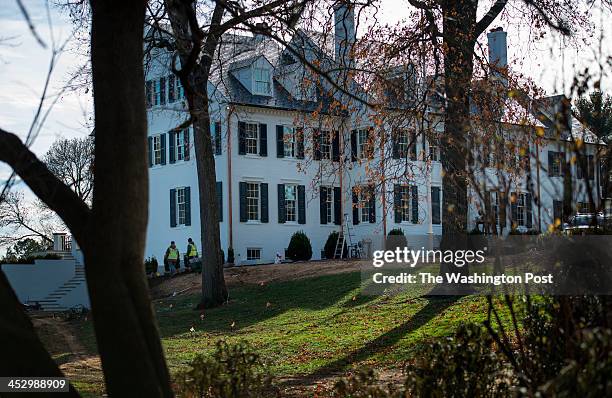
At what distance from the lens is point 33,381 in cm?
613

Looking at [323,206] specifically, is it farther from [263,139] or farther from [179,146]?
[179,146]

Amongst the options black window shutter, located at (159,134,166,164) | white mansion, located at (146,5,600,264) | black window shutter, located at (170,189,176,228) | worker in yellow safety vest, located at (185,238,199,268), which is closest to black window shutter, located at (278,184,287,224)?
white mansion, located at (146,5,600,264)

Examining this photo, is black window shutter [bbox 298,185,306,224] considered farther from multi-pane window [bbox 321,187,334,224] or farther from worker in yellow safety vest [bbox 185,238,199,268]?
worker in yellow safety vest [bbox 185,238,199,268]

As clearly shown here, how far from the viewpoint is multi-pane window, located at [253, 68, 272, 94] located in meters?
38.5

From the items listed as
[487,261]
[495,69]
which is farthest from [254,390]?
[487,261]

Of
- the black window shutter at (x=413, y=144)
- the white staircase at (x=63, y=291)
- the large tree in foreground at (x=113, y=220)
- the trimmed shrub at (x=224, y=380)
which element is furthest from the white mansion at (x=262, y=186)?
the large tree in foreground at (x=113, y=220)

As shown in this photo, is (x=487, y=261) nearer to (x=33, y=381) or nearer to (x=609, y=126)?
(x=33, y=381)

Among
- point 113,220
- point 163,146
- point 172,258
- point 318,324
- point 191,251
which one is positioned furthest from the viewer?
point 163,146

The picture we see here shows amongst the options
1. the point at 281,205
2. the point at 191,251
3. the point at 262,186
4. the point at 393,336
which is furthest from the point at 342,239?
the point at 393,336

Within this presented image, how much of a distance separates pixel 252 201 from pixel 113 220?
31055 mm

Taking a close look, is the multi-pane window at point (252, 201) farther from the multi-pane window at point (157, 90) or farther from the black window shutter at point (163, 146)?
the multi-pane window at point (157, 90)

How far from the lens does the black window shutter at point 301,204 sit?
3831cm

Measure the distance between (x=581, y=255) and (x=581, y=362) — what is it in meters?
3.39

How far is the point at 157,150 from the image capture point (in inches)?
1587
